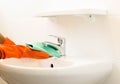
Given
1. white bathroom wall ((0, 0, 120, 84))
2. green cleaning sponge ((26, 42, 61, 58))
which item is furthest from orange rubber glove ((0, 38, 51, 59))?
white bathroom wall ((0, 0, 120, 84))

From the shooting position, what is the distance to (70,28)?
1.34m

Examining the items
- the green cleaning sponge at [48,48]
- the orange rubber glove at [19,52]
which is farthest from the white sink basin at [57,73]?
the green cleaning sponge at [48,48]

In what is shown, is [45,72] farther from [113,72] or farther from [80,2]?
[80,2]

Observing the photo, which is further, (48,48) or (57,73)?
(48,48)

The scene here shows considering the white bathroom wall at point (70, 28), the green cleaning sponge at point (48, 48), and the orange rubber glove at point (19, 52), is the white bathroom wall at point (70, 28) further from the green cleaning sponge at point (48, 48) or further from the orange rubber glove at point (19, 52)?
the orange rubber glove at point (19, 52)

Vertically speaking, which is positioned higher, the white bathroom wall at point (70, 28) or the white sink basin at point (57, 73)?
the white bathroom wall at point (70, 28)

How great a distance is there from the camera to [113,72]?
3.67 feet

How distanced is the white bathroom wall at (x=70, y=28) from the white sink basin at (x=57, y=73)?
131 mm

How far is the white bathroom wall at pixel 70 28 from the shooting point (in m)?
1.12

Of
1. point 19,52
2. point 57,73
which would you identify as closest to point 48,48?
point 19,52

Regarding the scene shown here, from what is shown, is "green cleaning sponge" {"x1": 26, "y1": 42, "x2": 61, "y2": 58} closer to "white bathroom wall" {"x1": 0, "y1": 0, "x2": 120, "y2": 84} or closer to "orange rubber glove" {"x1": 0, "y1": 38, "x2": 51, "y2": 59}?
"orange rubber glove" {"x1": 0, "y1": 38, "x2": 51, "y2": 59}

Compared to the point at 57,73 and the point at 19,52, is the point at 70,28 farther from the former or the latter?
the point at 57,73

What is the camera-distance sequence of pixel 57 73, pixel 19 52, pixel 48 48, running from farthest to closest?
pixel 48 48
pixel 19 52
pixel 57 73

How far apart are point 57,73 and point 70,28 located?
0.54 m
